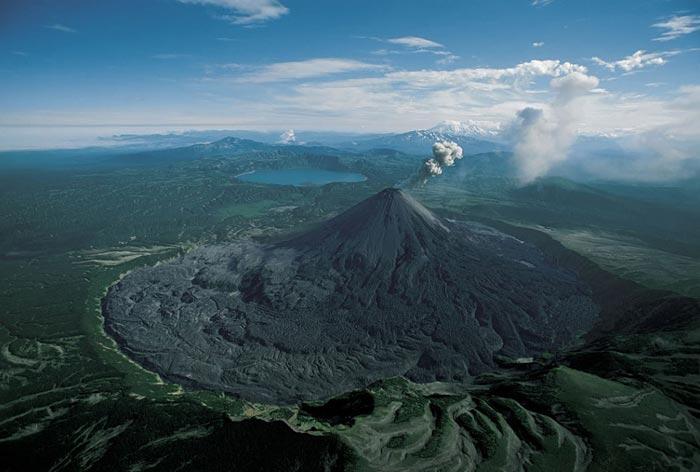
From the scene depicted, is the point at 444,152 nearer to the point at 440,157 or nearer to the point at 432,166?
the point at 440,157

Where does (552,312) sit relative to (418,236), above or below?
below

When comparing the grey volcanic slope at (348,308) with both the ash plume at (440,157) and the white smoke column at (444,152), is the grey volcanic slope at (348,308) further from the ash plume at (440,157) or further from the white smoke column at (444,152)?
the ash plume at (440,157)

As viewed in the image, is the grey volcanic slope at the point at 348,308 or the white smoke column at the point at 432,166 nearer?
the grey volcanic slope at the point at 348,308

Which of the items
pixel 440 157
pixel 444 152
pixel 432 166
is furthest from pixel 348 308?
pixel 444 152

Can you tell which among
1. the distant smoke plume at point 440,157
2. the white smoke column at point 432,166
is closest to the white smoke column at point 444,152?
the distant smoke plume at point 440,157

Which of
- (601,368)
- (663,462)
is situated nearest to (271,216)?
(601,368)

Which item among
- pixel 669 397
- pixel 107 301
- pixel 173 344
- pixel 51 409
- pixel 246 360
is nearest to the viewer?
pixel 669 397

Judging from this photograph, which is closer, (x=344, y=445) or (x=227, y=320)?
(x=344, y=445)

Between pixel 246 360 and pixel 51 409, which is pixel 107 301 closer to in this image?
pixel 51 409
